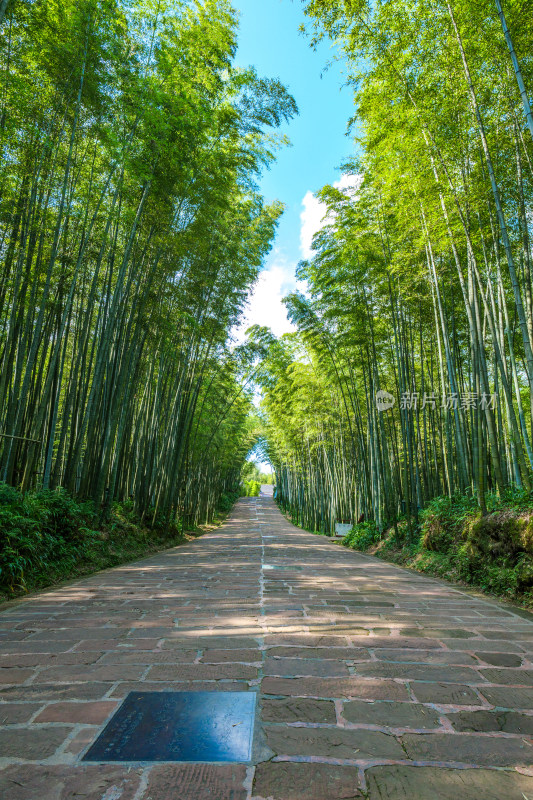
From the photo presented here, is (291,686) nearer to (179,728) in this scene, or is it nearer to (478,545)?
(179,728)

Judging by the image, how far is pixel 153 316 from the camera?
21.3ft

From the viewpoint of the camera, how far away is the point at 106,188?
204 inches

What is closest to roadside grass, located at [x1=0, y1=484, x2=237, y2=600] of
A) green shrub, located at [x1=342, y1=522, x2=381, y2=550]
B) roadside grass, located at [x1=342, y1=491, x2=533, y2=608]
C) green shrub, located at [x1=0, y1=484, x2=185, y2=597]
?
green shrub, located at [x1=0, y1=484, x2=185, y2=597]

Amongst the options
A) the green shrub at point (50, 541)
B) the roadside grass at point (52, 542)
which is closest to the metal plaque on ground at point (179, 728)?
the roadside grass at point (52, 542)

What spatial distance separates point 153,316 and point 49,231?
184 cm

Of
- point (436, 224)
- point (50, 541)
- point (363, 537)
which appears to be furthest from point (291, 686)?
point (363, 537)

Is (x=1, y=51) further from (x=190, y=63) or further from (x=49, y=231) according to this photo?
(x=190, y=63)

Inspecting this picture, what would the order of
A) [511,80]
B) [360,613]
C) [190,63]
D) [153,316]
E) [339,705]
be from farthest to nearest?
1. [153,316]
2. [190,63]
3. [511,80]
4. [360,613]
5. [339,705]

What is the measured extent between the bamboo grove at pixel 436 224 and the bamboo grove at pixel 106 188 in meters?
1.65

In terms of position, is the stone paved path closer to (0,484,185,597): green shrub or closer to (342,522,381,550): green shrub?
(0,484,185,597): green shrub

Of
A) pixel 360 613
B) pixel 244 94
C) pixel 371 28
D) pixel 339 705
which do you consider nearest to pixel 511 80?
pixel 371 28

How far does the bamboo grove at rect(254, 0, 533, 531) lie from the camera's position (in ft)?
13.3

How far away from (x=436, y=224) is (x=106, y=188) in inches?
169

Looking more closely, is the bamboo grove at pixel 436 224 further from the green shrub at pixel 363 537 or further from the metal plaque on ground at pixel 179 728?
the metal plaque on ground at pixel 179 728
